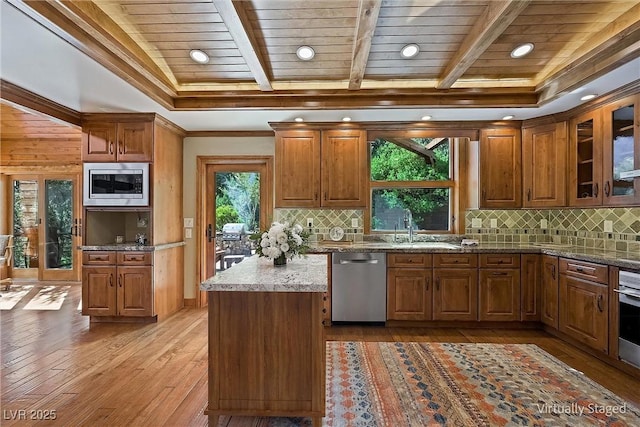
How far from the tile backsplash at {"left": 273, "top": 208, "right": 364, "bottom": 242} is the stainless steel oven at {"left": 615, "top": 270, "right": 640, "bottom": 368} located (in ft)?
8.82

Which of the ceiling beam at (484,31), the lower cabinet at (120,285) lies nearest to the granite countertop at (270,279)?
the ceiling beam at (484,31)

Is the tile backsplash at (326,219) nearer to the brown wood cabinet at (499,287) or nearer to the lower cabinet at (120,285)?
the brown wood cabinet at (499,287)

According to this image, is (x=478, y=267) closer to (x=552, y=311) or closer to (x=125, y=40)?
(x=552, y=311)

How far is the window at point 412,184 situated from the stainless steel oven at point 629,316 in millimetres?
2082

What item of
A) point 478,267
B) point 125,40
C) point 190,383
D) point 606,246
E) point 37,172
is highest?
point 125,40

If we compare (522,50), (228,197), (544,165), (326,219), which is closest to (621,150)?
(544,165)

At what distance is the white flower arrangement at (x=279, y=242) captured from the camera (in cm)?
247

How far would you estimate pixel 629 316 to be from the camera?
2.80 metres

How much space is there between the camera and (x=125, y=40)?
9.14ft

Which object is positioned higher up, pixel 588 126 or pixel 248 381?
pixel 588 126

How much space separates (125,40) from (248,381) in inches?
108

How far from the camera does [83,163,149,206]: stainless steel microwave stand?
4.17 metres

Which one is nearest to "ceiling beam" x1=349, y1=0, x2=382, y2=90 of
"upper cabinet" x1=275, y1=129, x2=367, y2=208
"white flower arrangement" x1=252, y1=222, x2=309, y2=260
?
"upper cabinet" x1=275, y1=129, x2=367, y2=208

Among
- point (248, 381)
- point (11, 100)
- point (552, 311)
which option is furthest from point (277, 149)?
point (552, 311)
